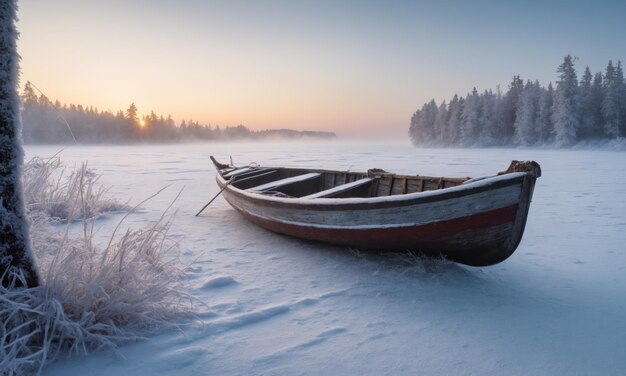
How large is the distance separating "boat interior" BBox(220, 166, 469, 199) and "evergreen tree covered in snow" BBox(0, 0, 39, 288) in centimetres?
318

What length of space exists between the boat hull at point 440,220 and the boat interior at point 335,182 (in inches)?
33.1

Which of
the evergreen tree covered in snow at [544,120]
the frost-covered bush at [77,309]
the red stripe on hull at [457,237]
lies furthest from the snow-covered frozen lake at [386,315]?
the evergreen tree covered in snow at [544,120]

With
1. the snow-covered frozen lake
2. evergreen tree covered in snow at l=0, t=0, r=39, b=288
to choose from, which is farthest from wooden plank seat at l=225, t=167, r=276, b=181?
evergreen tree covered in snow at l=0, t=0, r=39, b=288

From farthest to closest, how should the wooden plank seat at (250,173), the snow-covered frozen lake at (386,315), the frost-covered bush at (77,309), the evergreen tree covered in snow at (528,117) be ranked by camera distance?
the evergreen tree covered in snow at (528,117) → the wooden plank seat at (250,173) → the snow-covered frozen lake at (386,315) → the frost-covered bush at (77,309)

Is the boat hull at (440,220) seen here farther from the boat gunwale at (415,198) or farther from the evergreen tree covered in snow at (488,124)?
the evergreen tree covered in snow at (488,124)

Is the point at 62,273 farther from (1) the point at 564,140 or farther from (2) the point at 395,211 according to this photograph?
(1) the point at 564,140

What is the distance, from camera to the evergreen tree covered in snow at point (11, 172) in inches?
81.4

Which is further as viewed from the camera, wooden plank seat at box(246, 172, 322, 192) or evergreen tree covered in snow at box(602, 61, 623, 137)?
→ evergreen tree covered in snow at box(602, 61, 623, 137)

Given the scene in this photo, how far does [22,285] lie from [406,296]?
3.11m

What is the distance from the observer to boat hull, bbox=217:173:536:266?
129 inches

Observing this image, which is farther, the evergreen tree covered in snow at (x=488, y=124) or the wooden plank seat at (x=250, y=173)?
the evergreen tree covered in snow at (x=488, y=124)

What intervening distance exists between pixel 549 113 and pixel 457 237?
169 feet

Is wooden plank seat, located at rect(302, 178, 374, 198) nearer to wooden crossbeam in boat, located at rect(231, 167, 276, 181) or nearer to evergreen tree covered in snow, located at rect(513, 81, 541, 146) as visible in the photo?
wooden crossbeam in boat, located at rect(231, 167, 276, 181)

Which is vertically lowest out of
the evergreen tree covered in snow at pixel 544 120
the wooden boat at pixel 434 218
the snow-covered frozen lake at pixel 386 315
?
the snow-covered frozen lake at pixel 386 315
